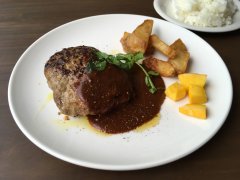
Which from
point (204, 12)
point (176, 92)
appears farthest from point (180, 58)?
point (204, 12)

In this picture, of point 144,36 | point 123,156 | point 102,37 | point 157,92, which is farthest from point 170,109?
point 102,37

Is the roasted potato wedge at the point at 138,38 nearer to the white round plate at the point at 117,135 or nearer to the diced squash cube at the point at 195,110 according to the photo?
the white round plate at the point at 117,135

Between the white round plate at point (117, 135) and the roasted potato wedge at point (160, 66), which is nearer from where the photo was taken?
the white round plate at point (117, 135)

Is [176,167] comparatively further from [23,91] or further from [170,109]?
[23,91]

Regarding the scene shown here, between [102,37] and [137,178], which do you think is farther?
[102,37]

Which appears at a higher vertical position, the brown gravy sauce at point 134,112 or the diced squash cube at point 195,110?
the diced squash cube at point 195,110

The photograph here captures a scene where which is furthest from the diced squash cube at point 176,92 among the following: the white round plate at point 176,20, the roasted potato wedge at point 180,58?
the white round plate at point 176,20

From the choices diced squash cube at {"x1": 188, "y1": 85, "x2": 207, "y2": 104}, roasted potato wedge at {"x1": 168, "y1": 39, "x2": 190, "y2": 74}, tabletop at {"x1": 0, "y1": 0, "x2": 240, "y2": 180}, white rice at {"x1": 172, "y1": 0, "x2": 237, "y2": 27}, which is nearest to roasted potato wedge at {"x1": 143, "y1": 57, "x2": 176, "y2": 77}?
roasted potato wedge at {"x1": 168, "y1": 39, "x2": 190, "y2": 74}

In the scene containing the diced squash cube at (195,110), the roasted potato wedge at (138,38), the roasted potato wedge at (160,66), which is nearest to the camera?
the diced squash cube at (195,110)
